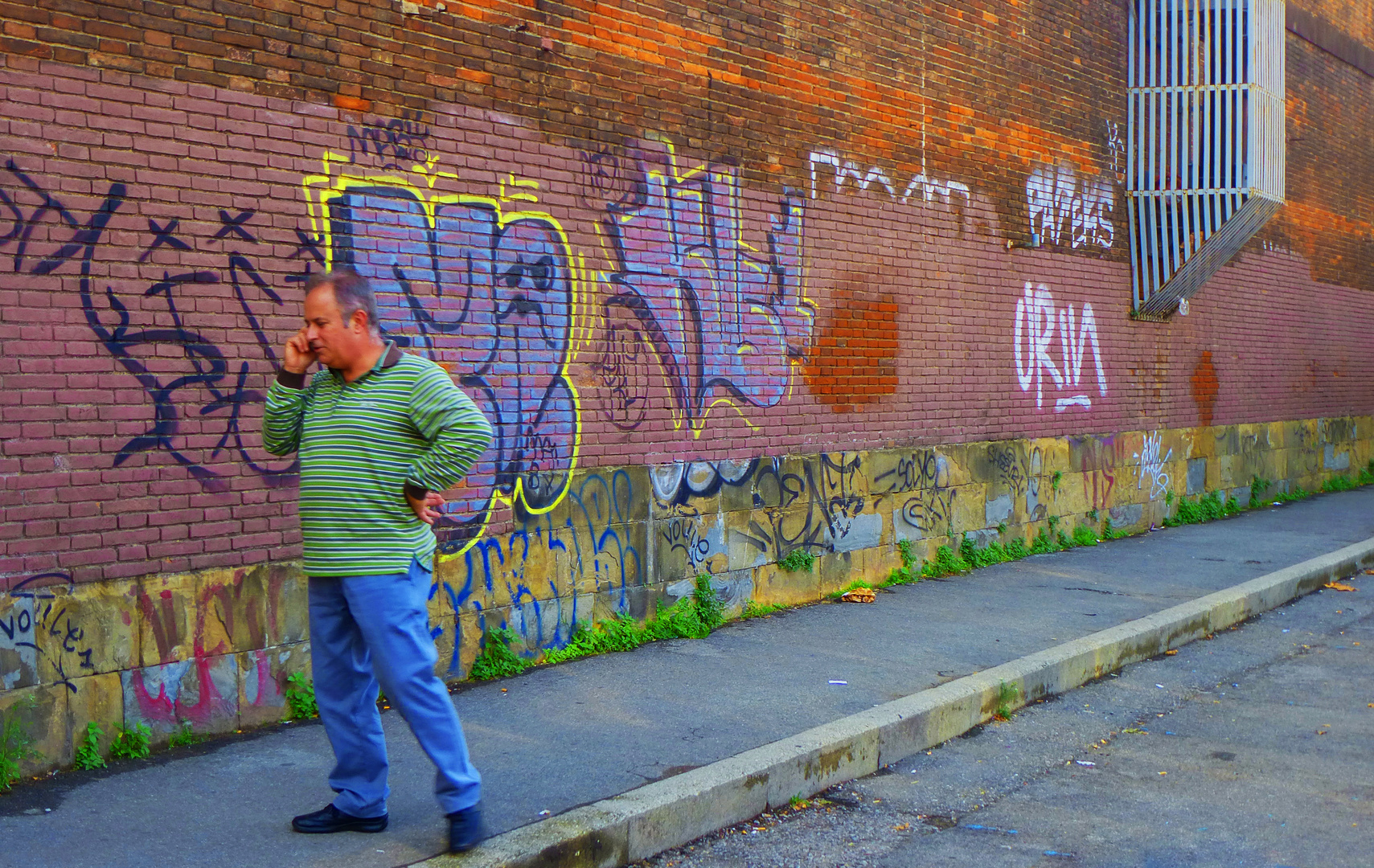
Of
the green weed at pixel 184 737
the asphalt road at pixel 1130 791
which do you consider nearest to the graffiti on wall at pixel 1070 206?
the asphalt road at pixel 1130 791

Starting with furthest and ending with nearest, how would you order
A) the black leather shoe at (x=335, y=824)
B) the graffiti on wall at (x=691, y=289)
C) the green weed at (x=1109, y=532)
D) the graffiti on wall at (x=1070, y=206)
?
the green weed at (x=1109, y=532) < the graffiti on wall at (x=1070, y=206) < the graffiti on wall at (x=691, y=289) < the black leather shoe at (x=335, y=824)

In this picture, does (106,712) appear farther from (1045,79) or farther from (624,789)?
(1045,79)

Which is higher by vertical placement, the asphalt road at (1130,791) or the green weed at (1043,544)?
the green weed at (1043,544)

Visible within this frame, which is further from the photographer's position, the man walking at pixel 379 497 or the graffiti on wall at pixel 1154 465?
the graffiti on wall at pixel 1154 465

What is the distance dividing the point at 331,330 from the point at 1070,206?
29.5 ft

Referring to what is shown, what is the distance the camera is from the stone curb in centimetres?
409

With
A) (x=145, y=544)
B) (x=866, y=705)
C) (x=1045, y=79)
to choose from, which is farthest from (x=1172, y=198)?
(x=145, y=544)

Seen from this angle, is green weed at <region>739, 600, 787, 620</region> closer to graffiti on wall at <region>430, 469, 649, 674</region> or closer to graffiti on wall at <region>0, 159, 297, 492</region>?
graffiti on wall at <region>430, 469, 649, 674</region>

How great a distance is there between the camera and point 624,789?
15.0 ft

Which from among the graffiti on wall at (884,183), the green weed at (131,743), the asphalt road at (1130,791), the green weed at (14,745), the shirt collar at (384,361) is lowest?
the asphalt road at (1130,791)

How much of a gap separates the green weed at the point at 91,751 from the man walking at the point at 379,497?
140cm

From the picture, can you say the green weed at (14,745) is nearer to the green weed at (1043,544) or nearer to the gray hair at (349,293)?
the gray hair at (349,293)

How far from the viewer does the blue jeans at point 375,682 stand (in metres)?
3.83

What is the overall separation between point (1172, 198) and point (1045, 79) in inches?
83.3
